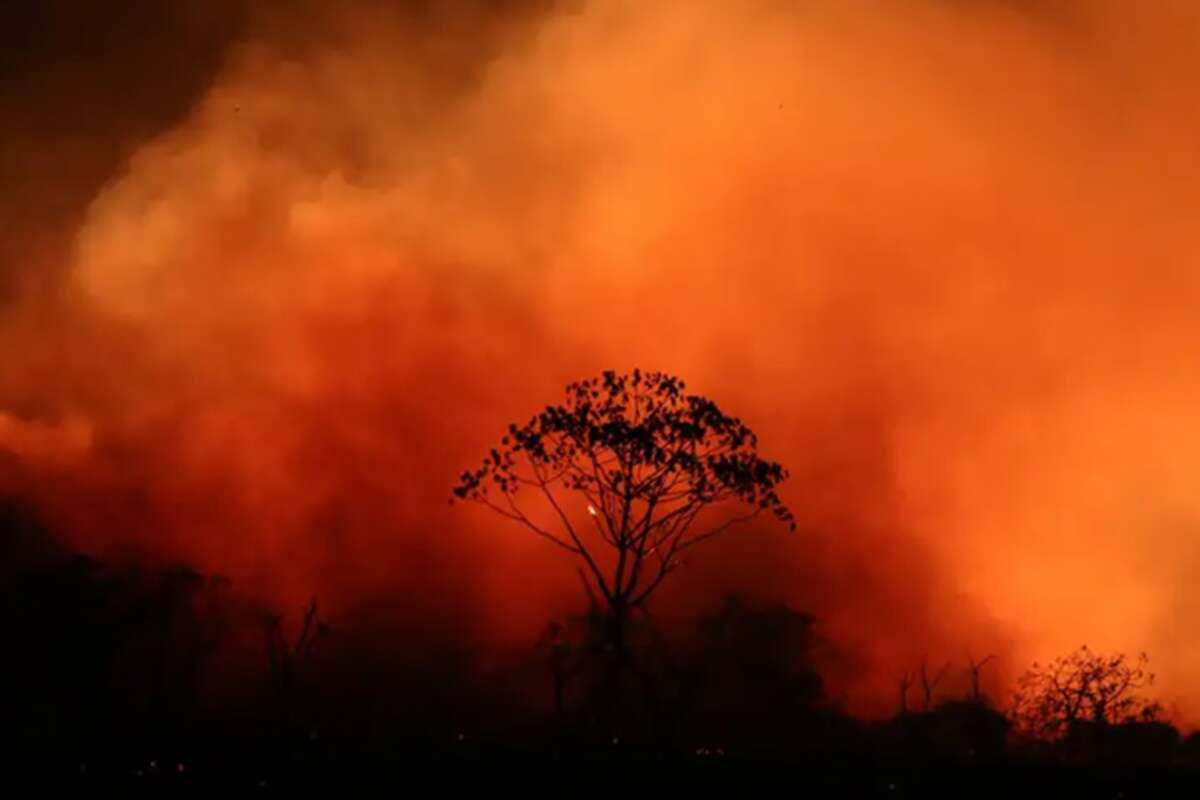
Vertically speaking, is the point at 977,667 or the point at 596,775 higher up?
the point at 977,667

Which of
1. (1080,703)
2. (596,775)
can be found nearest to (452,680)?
(1080,703)

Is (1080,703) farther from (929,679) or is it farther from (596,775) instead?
(596,775)

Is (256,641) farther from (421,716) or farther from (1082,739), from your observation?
(1082,739)

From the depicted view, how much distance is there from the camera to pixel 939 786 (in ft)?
62.3

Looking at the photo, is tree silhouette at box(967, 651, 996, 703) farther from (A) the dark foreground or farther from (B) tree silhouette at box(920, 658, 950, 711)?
(A) the dark foreground

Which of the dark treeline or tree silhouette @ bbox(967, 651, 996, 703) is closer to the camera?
the dark treeline

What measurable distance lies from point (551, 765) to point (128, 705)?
112 feet

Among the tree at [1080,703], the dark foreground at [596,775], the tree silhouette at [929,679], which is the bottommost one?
the dark foreground at [596,775]

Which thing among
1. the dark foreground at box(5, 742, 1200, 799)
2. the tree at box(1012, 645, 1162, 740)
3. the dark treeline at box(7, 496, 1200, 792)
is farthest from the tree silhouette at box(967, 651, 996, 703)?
the dark foreground at box(5, 742, 1200, 799)

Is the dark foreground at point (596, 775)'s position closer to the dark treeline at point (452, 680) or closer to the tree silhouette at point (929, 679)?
the dark treeline at point (452, 680)

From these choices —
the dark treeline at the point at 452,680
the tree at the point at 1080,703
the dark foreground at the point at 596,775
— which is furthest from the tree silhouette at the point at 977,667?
the dark foreground at the point at 596,775

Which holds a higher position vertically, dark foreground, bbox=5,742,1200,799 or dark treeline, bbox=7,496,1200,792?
dark treeline, bbox=7,496,1200,792

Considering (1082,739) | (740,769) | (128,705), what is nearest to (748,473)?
(740,769)

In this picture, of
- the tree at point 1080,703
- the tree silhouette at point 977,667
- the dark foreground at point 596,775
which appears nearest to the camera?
the dark foreground at point 596,775
